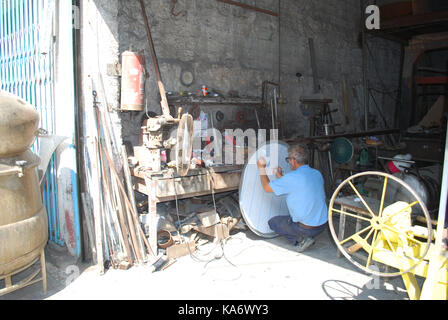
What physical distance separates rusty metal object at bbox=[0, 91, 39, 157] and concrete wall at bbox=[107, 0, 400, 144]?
1.27 m

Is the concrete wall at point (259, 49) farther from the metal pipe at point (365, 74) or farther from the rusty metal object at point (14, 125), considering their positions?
the rusty metal object at point (14, 125)

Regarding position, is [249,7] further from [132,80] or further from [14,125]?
[14,125]

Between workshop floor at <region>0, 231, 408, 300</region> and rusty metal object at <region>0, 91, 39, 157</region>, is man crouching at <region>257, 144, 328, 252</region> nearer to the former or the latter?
workshop floor at <region>0, 231, 408, 300</region>

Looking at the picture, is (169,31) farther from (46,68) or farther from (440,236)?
(440,236)

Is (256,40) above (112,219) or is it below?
above

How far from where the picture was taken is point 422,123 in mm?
8656

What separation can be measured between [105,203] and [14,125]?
132 cm

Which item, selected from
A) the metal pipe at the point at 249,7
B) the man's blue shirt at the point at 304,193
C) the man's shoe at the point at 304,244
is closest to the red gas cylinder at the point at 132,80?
the man's blue shirt at the point at 304,193

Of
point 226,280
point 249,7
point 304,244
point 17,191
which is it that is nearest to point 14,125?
point 17,191

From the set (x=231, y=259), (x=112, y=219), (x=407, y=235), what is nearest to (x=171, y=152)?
(x=112, y=219)

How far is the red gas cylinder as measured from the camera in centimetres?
420

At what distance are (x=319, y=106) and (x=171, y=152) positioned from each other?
4288mm

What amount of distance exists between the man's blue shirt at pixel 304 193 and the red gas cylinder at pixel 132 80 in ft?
6.43

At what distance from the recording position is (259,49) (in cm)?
656
